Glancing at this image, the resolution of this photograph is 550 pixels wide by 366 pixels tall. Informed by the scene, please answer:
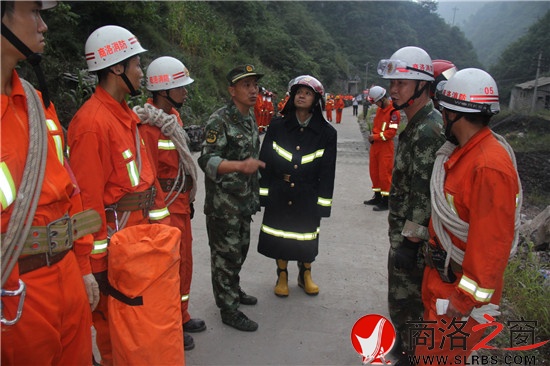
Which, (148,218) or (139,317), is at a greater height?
(148,218)

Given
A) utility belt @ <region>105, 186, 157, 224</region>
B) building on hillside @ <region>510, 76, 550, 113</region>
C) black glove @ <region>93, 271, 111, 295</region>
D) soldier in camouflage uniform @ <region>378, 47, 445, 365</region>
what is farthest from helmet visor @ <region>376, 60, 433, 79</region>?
building on hillside @ <region>510, 76, 550, 113</region>

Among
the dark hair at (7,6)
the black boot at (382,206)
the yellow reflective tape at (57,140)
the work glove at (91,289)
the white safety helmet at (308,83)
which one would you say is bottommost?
the black boot at (382,206)

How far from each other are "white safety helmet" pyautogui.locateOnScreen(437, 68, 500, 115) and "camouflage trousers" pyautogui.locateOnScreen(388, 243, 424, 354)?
3.74 ft

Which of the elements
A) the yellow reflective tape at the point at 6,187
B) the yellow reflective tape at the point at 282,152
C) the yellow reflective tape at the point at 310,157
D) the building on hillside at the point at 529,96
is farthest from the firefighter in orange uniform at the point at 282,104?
the building on hillside at the point at 529,96

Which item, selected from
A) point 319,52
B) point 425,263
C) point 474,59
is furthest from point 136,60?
point 474,59

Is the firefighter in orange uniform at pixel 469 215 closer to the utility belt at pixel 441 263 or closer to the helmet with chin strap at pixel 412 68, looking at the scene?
the utility belt at pixel 441 263

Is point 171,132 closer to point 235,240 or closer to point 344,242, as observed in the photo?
point 235,240

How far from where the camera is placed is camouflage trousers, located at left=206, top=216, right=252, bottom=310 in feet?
11.7

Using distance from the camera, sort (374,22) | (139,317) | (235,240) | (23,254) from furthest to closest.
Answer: (374,22)
(235,240)
(139,317)
(23,254)

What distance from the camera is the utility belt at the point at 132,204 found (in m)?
2.59

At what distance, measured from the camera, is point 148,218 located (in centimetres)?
284

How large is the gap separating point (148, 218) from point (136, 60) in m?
1.03

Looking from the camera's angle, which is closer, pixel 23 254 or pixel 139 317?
pixel 23 254

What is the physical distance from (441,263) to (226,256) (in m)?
1.76
